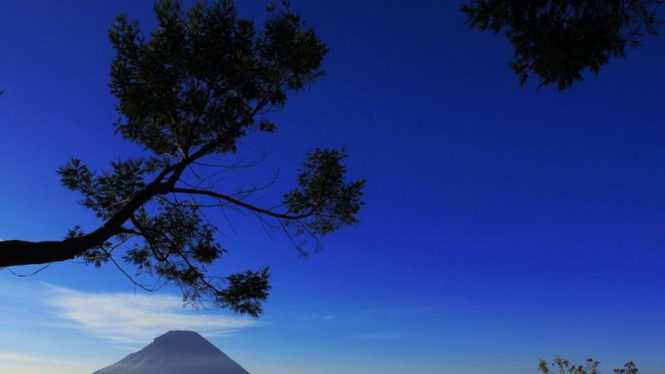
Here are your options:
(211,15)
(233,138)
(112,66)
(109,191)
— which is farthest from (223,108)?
(109,191)

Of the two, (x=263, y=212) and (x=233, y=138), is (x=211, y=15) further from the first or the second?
(x=263, y=212)

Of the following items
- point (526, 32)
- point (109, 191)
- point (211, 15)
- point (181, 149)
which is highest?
point (211, 15)

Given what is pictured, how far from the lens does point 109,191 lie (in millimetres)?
10773

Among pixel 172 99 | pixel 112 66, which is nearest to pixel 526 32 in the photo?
pixel 172 99

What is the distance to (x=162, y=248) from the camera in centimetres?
1121

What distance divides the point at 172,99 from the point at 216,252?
4331 mm

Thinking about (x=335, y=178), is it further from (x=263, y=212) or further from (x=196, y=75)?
(x=196, y=75)

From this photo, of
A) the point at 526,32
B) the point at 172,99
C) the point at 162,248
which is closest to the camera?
the point at 526,32

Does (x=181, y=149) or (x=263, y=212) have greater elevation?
(x=181, y=149)

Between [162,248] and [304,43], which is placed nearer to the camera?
[304,43]

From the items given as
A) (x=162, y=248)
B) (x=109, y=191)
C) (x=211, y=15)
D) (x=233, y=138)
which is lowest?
(x=162, y=248)

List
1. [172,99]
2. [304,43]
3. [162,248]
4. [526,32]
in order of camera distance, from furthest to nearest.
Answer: [162,248], [172,99], [304,43], [526,32]

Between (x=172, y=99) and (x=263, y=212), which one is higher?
(x=172, y=99)

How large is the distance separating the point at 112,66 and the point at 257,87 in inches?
155
